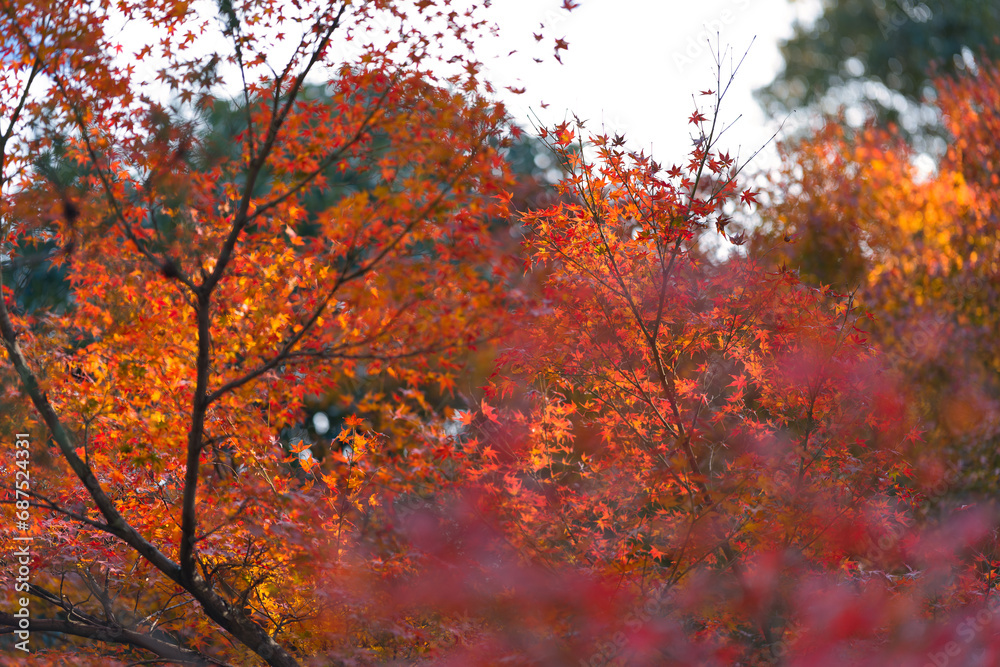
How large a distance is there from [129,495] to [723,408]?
4486mm

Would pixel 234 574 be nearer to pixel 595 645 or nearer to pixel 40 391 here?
pixel 40 391

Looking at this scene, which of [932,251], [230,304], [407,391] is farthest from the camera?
[932,251]

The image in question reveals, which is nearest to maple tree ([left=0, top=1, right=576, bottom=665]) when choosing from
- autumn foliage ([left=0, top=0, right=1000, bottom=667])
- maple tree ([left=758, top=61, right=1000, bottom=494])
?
autumn foliage ([left=0, top=0, right=1000, bottom=667])

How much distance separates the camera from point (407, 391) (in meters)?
3.28

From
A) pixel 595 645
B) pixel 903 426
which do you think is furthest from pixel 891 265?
pixel 595 645

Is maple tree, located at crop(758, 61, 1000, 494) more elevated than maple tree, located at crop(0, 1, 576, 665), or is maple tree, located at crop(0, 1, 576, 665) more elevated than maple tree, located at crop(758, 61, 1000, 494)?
maple tree, located at crop(758, 61, 1000, 494)

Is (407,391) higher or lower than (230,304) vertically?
lower

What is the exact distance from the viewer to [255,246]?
4.31 metres

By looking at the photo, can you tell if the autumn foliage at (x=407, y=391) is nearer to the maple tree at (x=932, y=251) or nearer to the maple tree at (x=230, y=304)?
the maple tree at (x=230, y=304)

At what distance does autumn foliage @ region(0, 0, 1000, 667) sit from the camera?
3359 mm

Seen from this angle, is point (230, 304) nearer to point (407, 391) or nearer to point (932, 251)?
point (407, 391)

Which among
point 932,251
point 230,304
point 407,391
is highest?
point 932,251

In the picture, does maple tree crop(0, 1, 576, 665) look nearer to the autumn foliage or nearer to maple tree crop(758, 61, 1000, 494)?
the autumn foliage

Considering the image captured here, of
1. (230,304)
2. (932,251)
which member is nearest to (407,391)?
(230,304)
